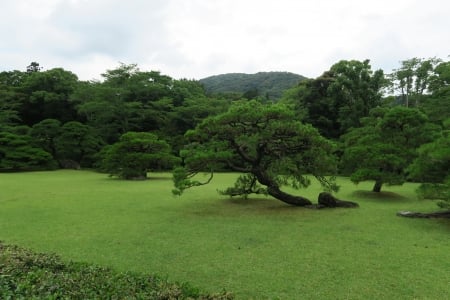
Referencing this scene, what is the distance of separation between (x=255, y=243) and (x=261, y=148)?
3.10 m

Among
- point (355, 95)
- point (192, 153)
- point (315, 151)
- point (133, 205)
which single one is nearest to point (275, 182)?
point (315, 151)

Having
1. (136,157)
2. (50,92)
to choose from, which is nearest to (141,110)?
(50,92)

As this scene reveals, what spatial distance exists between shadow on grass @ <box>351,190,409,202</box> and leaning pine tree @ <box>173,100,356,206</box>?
2.04 m

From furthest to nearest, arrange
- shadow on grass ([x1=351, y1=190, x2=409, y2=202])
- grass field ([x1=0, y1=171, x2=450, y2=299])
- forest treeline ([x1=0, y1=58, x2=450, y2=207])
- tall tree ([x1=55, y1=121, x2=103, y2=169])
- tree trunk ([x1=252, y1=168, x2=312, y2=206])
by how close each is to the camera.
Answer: tall tree ([x1=55, y1=121, x2=103, y2=169])
forest treeline ([x1=0, y1=58, x2=450, y2=207])
shadow on grass ([x1=351, y1=190, x2=409, y2=202])
tree trunk ([x1=252, y1=168, x2=312, y2=206])
grass field ([x1=0, y1=171, x2=450, y2=299])

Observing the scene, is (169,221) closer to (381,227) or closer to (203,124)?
(203,124)

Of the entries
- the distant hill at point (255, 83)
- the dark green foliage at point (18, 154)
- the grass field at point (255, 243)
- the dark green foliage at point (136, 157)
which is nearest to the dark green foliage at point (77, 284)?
the grass field at point (255, 243)

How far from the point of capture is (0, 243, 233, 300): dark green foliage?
229 centimetres

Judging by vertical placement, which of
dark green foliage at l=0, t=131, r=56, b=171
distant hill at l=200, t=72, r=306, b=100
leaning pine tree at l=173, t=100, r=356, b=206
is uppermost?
distant hill at l=200, t=72, r=306, b=100

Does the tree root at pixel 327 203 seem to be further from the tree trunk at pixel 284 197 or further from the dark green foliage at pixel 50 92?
the dark green foliage at pixel 50 92

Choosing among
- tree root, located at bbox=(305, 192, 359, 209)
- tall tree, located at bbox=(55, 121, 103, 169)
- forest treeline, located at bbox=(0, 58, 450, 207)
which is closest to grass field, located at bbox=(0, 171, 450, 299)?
tree root, located at bbox=(305, 192, 359, 209)

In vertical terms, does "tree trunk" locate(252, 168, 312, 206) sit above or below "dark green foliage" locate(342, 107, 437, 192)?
below

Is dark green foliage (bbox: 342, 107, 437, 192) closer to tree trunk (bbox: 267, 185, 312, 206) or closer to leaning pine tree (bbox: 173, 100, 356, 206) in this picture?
leaning pine tree (bbox: 173, 100, 356, 206)

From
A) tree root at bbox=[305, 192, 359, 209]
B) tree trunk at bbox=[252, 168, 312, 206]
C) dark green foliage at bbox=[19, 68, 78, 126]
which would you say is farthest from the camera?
dark green foliage at bbox=[19, 68, 78, 126]

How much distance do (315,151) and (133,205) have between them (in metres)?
4.29
